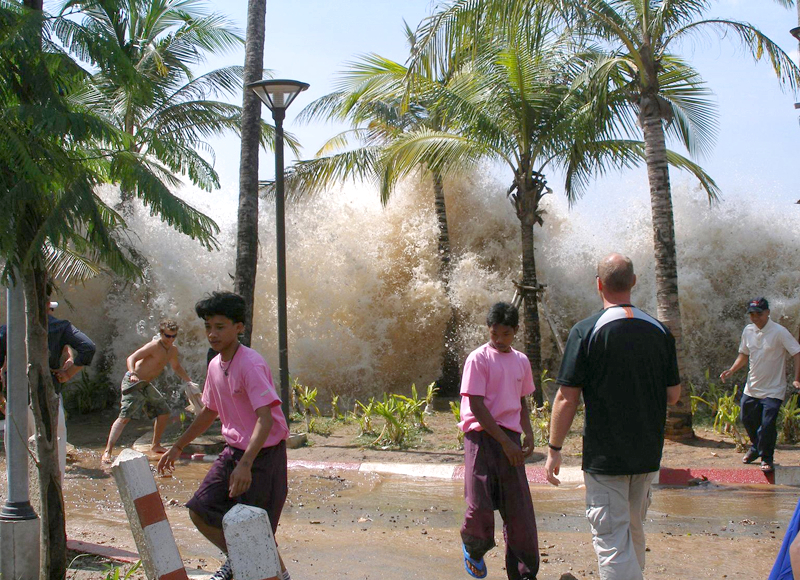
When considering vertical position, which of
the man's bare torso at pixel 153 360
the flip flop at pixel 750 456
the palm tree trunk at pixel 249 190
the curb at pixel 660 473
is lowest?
the curb at pixel 660 473

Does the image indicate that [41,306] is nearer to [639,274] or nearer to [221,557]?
[221,557]

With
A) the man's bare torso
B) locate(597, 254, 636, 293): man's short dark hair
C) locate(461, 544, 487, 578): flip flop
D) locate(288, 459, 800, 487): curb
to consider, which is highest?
locate(597, 254, 636, 293): man's short dark hair

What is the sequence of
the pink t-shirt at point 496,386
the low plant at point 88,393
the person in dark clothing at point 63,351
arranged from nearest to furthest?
the pink t-shirt at point 496,386 < the person in dark clothing at point 63,351 < the low plant at point 88,393

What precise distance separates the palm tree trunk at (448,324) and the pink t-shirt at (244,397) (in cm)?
1241

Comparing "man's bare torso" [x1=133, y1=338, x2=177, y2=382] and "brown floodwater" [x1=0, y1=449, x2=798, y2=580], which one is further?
"man's bare torso" [x1=133, y1=338, x2=177, y2=382]

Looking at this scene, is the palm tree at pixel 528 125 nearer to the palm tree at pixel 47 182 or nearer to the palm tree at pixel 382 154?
the palm tree at pixel 382 154

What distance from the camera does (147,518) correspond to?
12.6ft

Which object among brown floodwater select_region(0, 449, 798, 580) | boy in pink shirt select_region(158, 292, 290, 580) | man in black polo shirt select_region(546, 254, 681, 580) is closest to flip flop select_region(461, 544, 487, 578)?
brown floodwater select_region(0, 449, 798, 580)

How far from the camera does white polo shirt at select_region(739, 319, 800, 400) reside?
830 centimetres

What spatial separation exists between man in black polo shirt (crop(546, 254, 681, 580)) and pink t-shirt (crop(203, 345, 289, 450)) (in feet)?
4.78

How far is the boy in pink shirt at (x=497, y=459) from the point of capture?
459 cm

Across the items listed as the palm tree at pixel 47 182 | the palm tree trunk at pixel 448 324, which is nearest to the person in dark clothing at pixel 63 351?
the palm tree at pixel 47 182

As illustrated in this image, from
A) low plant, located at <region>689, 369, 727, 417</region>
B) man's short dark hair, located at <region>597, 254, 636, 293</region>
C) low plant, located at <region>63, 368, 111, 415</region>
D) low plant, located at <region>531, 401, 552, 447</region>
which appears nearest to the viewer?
man's short dark hair, located at <region>597, 254, 636, 293</region>

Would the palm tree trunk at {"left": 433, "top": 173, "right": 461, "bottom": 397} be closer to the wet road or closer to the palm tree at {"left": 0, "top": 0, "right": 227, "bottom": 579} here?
the wet road
